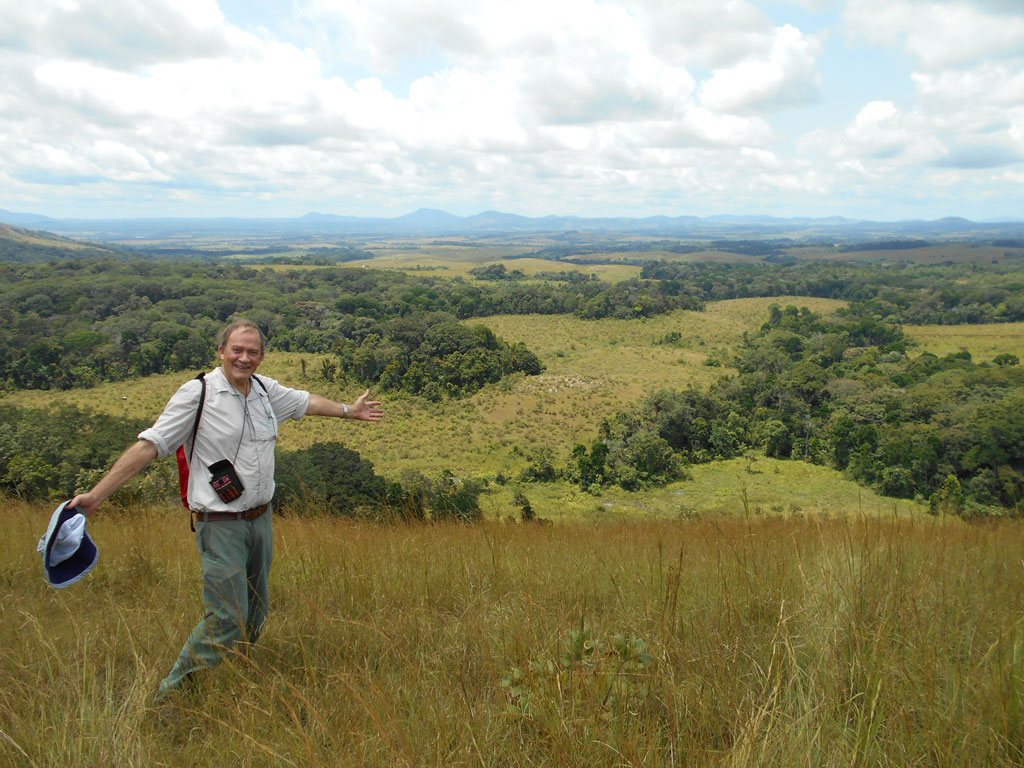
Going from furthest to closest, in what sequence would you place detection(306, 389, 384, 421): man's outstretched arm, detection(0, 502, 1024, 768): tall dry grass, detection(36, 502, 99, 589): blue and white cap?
detection(306, 389, 384, 421): man's outstretched arm, detection(36, 502, 99, 589): blue and white cap, detection(0, 502, 1024, 768): tall dry grass

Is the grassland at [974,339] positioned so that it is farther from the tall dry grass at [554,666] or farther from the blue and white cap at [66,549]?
the blue and white cap at [66,549]

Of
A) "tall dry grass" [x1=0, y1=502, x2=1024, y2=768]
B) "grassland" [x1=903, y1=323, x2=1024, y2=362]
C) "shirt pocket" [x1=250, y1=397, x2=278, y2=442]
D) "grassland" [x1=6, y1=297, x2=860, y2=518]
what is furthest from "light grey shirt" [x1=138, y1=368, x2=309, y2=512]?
"grassland" [x1=903, y1=323, x2=1024, y2=362]

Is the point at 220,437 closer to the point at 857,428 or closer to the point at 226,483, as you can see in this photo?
the point at 226,483

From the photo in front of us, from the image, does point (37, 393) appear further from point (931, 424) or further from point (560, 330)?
point (931, 424)

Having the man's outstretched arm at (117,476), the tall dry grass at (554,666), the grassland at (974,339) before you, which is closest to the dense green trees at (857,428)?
the grassland at (974,339)

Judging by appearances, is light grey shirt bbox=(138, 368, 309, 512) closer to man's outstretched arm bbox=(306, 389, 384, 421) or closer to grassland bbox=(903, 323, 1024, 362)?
man's outstretched arm bbox=(306, 389, 384, 421)

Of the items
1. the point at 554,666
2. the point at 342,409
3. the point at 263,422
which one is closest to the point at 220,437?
the point at 263,422

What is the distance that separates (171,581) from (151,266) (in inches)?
4207

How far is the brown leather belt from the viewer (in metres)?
2.67

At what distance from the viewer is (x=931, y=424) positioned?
1238 inches

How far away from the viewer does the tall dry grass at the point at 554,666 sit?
1.72m

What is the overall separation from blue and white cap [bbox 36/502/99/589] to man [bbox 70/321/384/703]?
0.08 m

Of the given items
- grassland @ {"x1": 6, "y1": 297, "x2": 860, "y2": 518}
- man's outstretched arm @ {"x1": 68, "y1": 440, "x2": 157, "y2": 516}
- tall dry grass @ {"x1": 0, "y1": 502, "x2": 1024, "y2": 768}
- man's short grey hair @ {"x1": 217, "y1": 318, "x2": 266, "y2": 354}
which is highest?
man's short grey hair @ {"x1": 217, "y1": 318, "x2": 266, "y2": 354}

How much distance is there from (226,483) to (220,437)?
0.76ft
